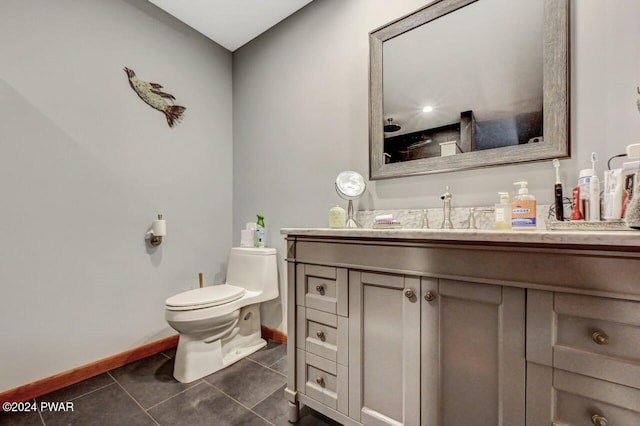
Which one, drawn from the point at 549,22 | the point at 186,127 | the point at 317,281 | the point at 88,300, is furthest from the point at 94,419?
the point at 549,22

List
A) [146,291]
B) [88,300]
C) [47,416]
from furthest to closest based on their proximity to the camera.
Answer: [146,291], [88,300], [47,416]

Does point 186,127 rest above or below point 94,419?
above

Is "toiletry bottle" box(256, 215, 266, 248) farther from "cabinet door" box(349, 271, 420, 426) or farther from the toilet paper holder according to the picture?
"cabinet door" box(349, 271, 420, 426)

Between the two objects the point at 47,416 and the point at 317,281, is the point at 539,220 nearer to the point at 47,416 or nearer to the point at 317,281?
the point at 317,281

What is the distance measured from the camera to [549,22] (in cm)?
112

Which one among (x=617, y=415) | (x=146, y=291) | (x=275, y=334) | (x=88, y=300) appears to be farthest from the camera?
(x=275, y=334)

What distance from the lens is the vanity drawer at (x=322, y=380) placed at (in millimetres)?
1089

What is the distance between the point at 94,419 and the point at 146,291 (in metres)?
0.78

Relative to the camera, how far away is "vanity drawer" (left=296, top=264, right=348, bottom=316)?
3.59 feet

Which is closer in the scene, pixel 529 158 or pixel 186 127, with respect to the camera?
pixel 529 158

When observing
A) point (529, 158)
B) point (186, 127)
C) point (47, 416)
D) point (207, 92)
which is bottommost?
point (47, 416)

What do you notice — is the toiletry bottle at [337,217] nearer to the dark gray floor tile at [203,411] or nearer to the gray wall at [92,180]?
the dark gray floor tile at [203,411]

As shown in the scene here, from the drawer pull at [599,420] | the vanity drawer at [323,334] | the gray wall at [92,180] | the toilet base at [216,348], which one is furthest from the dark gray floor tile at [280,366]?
the drawer pull at [599,420]

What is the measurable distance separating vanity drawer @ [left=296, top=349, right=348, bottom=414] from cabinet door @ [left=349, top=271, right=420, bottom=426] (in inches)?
1.6
